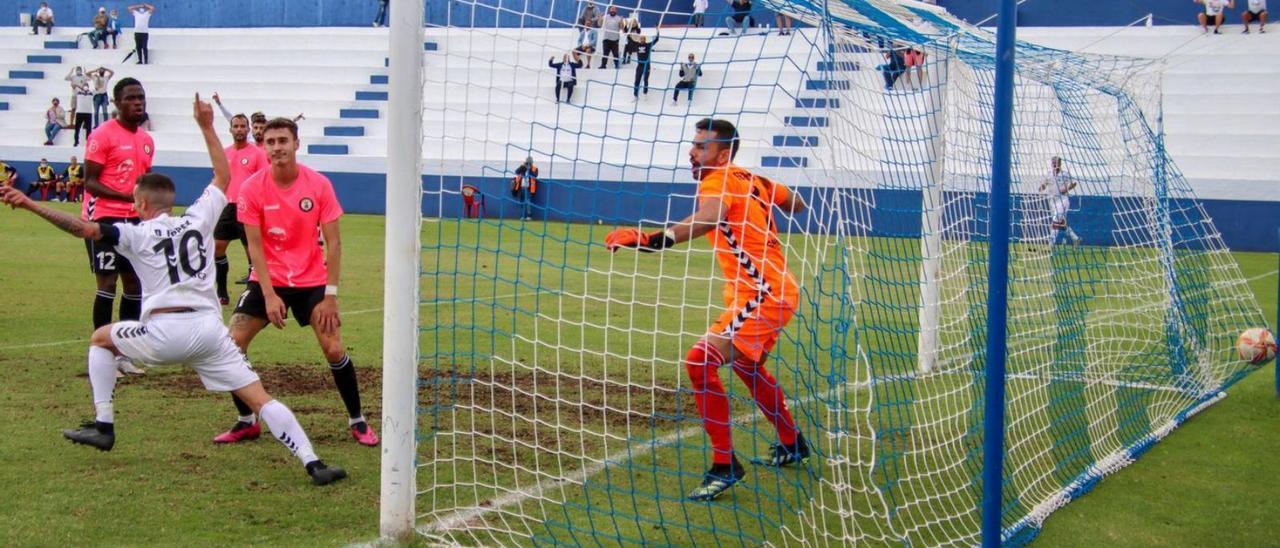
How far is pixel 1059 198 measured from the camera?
8109 millimetres

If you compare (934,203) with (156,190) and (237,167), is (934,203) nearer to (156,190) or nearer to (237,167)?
(156,190)

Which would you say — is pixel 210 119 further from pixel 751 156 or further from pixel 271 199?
pixel 751 156

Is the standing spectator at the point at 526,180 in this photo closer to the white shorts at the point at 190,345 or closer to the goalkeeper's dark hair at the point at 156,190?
the white shorts at the point at 190,345

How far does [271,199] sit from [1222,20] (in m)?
26.6

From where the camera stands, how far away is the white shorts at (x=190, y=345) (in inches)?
223

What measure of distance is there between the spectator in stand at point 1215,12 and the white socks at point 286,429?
26865mm

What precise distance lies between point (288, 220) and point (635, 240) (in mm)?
2348

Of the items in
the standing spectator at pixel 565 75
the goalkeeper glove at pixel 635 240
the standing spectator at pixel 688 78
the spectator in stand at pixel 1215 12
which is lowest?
the goalkeeper glove at pixel 635 240

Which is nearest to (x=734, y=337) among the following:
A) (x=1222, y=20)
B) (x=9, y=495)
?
(x=9, y=495)

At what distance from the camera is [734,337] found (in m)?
5.82

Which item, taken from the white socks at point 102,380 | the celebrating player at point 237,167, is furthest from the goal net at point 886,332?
the celebrating player at point 237,167

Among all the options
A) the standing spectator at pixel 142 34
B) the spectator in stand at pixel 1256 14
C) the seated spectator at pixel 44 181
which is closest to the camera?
the spectator in stand at pixel 1256 14

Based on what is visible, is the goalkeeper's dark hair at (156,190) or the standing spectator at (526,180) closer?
the goalkeeper's dark hair at (156,190)

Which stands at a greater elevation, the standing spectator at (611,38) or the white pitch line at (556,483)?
the standing spectator at (611,38)
